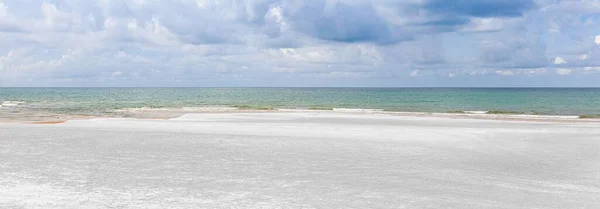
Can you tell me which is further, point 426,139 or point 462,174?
point 426,139

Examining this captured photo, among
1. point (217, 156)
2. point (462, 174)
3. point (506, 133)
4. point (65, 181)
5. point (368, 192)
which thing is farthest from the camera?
point (506, 133)

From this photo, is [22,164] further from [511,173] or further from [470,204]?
[511,173]

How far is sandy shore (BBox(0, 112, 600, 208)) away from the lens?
460 inches

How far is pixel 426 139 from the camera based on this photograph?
25.1 metres

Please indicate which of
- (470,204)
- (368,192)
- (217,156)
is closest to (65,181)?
(217,156)

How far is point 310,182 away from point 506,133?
19.0 metres

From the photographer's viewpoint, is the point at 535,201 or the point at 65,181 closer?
the point at 535,201

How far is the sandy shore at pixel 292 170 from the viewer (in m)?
11.7

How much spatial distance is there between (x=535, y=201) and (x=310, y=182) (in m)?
5.58

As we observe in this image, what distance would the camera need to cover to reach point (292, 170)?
15.6 m

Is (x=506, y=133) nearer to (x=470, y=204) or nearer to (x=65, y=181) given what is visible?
(x=470, y=204)

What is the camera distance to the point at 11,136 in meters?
24.0

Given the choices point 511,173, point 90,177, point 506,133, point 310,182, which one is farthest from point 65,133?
point 506,133

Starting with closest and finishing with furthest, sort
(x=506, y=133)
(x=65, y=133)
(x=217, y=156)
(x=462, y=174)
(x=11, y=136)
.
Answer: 1. (x=462, y=174)
2. (x=217, y=156)
3. (x=11, y=136)
4. (x=65, y=133)
5. (x=506, y=133)
